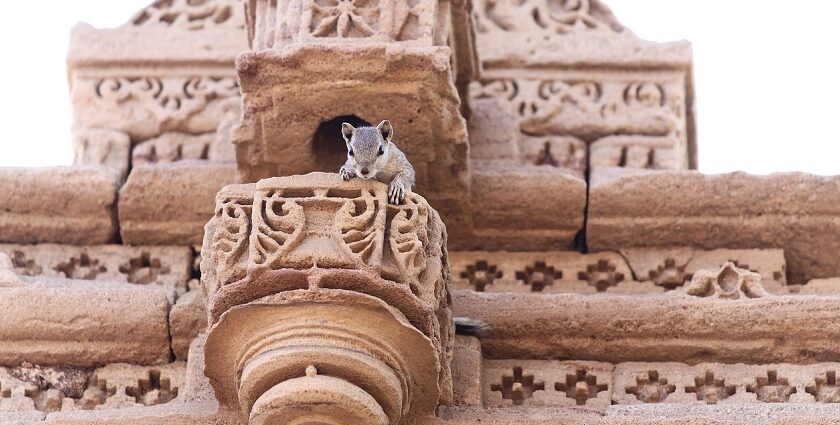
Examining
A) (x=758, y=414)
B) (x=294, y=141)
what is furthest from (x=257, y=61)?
(x=758, y=414)

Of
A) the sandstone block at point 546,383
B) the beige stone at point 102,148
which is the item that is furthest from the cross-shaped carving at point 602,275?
the beige stone at point 102,148

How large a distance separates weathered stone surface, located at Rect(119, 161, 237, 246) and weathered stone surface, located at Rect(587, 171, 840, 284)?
4.91ft

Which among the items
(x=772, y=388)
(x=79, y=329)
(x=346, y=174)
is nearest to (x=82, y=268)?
(x=79, y=329)

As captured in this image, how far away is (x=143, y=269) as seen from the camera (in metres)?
8.45

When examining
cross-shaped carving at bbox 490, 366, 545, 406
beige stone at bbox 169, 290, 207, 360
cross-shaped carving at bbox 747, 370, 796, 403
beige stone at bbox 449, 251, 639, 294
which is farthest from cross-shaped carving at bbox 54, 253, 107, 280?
cross-shaped carving at bbox 747, 370, 796, 403

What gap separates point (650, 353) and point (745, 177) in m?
0.91

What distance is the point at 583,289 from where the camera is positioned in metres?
8.31

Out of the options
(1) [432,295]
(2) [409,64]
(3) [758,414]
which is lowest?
(3) [758,414]

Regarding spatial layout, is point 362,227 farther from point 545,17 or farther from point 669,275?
point 545,17

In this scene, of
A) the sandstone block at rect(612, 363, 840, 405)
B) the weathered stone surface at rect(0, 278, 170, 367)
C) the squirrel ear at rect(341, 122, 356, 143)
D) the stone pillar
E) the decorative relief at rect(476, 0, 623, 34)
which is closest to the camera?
the stone pillar

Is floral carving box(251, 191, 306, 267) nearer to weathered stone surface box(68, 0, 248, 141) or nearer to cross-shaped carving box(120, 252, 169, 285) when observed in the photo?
cross-shaped carving box(120, 252, 169, 285)

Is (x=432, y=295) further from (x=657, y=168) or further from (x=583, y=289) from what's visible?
(x=657, y=168)

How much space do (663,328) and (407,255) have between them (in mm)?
1184

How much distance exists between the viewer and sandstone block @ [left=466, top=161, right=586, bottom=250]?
8.40 meters
